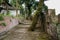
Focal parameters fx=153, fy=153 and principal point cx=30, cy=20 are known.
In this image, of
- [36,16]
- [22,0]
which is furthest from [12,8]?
[36,16]

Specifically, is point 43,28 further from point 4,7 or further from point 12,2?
point 12,2

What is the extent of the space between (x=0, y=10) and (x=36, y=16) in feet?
40.9

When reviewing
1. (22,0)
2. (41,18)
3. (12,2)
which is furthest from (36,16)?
(22,0)

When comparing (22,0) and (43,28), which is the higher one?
(22,0)

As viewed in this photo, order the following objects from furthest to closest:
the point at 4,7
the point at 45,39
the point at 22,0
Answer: the point at 22,0 → the point at 4,7 → the point at 45,39

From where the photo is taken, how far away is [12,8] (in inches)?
1059

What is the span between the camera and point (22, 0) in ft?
103

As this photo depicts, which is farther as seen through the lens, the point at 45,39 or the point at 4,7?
the point at 4,7

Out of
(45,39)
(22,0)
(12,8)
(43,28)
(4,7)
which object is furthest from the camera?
(22,0)

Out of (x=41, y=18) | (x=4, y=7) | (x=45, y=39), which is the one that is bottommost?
(x=45, y=39)

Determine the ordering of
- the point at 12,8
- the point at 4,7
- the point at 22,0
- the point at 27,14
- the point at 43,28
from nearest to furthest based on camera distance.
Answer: the point at 43,28
the point at 4,7
the point at 12,8
the point at 22,0
the point at 27,14

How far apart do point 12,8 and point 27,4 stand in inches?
237

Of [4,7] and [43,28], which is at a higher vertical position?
[4,7]

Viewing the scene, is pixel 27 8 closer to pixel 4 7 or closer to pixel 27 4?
pixel 27 4
